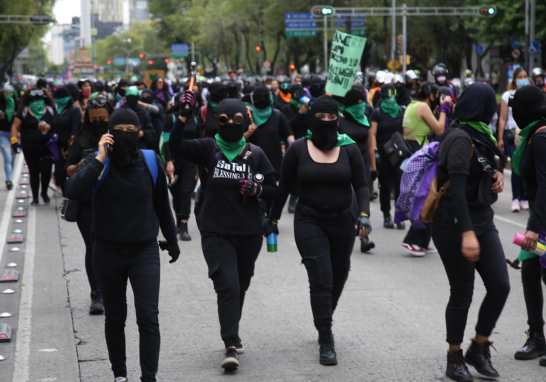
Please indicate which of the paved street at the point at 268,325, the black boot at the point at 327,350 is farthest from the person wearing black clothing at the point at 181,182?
the black boot at the point at 327,350

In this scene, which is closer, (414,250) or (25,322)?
(25,322)

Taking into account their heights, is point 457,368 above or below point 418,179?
below

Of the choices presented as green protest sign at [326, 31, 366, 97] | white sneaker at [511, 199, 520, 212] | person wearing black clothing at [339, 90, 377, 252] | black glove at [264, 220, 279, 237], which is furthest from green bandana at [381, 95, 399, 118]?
black glove at [264, 220, 279, 237]

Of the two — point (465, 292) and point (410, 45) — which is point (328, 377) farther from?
point (410, 45)

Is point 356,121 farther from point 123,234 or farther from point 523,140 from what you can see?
point 123,234

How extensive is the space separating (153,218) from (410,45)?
147ft

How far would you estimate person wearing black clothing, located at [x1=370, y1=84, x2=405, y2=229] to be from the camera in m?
10.1

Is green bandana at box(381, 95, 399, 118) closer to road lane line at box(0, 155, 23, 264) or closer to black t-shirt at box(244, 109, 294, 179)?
black t-shirt at box(244, 109, 294, 179)

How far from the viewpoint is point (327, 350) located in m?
5.01

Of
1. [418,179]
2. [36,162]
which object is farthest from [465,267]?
[36,162]

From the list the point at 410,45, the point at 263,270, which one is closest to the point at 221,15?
the point at 410,45

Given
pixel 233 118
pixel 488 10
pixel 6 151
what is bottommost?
pixel 6 151

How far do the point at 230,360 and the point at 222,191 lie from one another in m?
1.11

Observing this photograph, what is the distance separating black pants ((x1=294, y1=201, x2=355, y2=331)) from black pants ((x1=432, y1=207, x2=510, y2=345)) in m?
0.75
